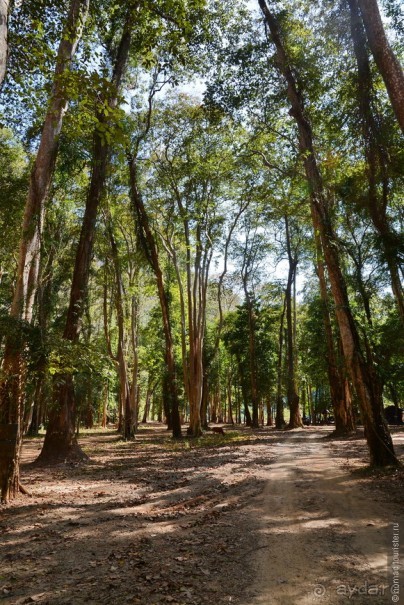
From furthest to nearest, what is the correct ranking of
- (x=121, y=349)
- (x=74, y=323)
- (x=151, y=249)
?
(x=121, y=349)
(x=151, y=249)
(x=74, y=323)

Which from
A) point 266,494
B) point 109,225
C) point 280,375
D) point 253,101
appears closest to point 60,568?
point 266,494

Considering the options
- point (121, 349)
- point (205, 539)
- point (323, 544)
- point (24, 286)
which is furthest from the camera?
point (121, 349)

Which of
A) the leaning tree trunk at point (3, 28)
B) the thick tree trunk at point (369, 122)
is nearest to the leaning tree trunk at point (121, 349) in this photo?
the thick tree trunk at point (369, 122)

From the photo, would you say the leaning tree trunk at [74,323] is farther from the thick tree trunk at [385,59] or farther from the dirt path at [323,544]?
the thick tree trunk at [385,59]

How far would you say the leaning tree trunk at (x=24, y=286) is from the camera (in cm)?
622

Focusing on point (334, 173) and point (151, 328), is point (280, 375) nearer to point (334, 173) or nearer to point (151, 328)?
point (151, 328)

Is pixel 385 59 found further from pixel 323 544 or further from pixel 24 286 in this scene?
pixel 323 544

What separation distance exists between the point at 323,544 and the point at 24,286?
18.8 ft

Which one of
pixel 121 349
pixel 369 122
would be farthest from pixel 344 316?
pixel 121 349

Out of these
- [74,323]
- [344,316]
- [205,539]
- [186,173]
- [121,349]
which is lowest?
[205,539]

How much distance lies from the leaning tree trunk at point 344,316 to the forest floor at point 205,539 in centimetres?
75

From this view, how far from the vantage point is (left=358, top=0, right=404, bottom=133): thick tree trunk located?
6.26 m

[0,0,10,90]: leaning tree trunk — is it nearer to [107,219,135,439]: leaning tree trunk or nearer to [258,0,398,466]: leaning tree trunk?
[258,0,398,466]: leaning tree trunk

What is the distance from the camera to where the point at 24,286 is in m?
6.36
